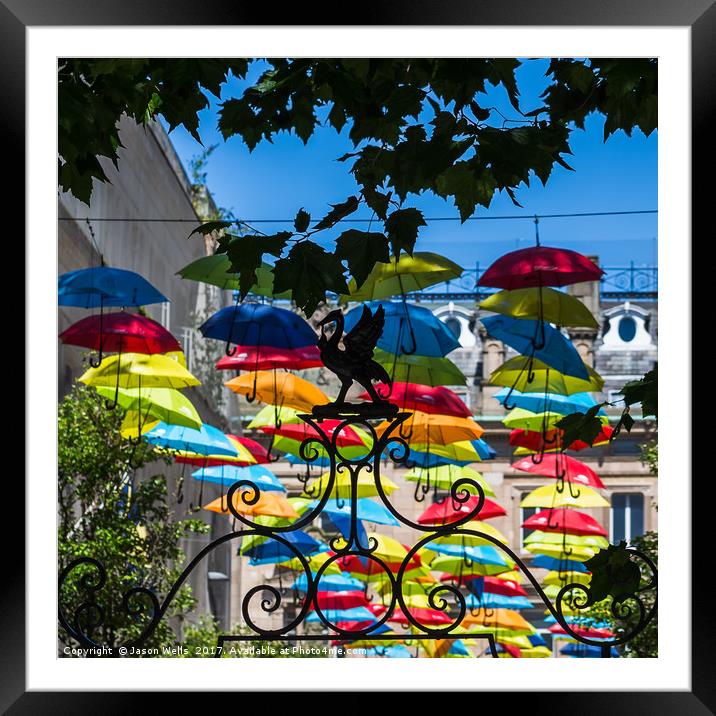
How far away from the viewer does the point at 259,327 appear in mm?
7645

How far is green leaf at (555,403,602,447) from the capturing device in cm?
235

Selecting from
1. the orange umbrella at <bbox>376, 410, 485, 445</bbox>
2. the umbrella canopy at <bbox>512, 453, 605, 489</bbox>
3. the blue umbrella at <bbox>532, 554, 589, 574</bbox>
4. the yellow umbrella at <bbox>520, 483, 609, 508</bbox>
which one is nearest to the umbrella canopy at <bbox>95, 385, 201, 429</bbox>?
the orange umbrella at <bbox>376, 410, 485, 445</bbox>

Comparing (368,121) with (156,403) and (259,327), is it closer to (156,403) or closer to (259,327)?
(259,327)

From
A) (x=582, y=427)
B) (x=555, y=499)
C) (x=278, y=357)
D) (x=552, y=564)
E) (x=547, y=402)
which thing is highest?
(x=278, y=357)

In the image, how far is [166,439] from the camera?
27.7 feet

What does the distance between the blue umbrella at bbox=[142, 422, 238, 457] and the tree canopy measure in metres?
6.13

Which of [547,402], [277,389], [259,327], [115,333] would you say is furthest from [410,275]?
[547,402]

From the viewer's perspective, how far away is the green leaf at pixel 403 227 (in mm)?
1908

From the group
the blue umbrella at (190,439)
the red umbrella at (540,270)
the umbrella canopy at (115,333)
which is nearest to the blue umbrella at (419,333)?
the red umbrella at (540,270)

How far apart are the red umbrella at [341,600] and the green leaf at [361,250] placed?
10.4 meters

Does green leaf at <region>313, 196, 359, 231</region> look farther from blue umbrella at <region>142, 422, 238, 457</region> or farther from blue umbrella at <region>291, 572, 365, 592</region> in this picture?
blue umbrella at <region>291, 572, 365, 592</region>

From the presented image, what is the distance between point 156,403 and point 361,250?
20.3ft
